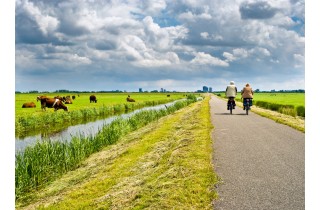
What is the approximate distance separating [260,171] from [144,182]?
3201mm

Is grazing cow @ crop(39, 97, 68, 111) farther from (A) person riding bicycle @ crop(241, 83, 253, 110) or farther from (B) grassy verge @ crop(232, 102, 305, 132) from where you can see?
(B) grassy verge @ crop(232, 102, 305, 132)

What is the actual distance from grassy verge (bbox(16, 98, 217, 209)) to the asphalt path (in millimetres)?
393

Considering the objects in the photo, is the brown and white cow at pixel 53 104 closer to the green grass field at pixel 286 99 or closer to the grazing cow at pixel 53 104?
the grazing cow at pixel 53 104

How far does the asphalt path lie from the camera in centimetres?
656

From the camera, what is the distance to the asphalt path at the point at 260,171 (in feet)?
21.5

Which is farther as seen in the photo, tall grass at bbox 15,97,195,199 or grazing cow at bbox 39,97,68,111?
grazing cow at bbox 39,97,68,111

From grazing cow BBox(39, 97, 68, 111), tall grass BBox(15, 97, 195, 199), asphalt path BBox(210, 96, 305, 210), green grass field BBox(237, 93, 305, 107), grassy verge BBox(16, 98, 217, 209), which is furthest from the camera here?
grazing cow BBox(39, 97, 68, 111)

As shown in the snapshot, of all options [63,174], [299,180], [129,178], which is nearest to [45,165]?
[63,174]

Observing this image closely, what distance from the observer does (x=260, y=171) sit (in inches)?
340

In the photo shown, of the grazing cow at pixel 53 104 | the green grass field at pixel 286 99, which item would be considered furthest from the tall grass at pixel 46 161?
the grazing cow at pixel 53 104

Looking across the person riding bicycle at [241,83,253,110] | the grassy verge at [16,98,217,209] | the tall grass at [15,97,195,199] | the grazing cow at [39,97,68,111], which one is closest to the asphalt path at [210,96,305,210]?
the grassy verge at [16,98,217,209]
